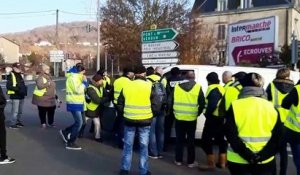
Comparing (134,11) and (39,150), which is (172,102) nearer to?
(39,150)

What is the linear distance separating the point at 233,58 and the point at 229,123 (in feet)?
58.5

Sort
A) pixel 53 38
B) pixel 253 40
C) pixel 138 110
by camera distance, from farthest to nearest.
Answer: pixel 53 38, pixel 253 40, pixel 138 110

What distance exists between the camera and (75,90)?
1037cm

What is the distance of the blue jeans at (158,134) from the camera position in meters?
9.38

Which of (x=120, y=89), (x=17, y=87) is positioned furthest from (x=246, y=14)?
(x=120, y=89)

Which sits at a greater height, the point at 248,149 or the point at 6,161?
the point at 248,149

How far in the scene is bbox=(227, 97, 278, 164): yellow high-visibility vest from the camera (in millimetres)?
4754

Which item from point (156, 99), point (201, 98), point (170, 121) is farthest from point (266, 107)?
point (170, 121)

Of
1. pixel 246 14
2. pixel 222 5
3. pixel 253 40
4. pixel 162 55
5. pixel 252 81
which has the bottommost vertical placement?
pixel 252 81

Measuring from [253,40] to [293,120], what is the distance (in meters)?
15.2

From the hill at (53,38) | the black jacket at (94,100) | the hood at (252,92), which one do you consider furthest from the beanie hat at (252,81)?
the hill at (53,38)

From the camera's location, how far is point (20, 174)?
7.82 meters

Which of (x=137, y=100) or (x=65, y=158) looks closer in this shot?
(x=137, y=100)

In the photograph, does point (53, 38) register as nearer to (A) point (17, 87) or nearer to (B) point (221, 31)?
(B) point (221, 31)
